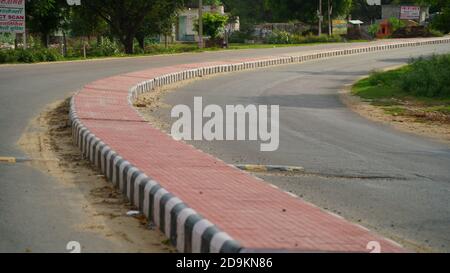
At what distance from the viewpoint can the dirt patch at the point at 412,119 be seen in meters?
15.7

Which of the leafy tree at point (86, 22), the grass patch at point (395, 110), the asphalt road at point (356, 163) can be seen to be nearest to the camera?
the asphalt road at point (356, 163)

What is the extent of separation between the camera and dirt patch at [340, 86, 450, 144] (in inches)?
618

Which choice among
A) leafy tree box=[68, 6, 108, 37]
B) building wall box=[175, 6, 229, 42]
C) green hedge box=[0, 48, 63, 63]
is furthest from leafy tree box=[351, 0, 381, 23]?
green hedge box=[0, 48, 63, 63]

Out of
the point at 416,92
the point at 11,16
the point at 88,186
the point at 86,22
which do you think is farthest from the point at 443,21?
the point at 86,22

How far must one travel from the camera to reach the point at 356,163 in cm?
1127

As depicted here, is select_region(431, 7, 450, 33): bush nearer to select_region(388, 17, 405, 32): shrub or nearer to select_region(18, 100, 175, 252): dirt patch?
select_region(18, 100, 175, 252): dirt patch

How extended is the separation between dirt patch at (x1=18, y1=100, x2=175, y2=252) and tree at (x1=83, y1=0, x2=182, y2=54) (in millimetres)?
33751

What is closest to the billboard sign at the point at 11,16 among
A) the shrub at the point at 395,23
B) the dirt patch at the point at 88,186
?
the dirt patch at the point at 88,186

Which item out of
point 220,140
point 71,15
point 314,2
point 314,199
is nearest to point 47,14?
point 71,15

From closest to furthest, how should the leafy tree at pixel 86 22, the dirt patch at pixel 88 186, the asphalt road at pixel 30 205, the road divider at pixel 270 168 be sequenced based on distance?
the asphalt road at pixel 30 205 → the dirt patch at pixel 88 186 → the road divider at pixel 270 168 → the leafy tree at pixel 86 22

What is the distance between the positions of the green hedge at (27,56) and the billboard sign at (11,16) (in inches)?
45.0

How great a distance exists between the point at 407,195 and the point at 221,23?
172 ft

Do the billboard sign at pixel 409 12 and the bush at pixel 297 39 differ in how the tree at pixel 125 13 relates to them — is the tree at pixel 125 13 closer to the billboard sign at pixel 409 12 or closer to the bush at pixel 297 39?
the bush at pixel 297 39

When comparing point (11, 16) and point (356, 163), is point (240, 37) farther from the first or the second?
point (356, 163)
